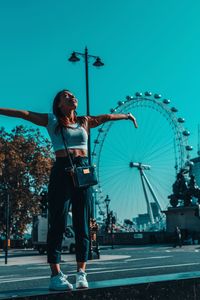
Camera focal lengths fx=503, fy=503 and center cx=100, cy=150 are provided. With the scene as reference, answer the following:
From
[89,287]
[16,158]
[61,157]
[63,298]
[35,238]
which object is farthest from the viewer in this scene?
[16,158]

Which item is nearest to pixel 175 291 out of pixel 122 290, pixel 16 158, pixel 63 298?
pixel 122 290

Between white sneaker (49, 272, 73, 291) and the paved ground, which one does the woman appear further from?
the paved ground

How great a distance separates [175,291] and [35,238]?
35505mm

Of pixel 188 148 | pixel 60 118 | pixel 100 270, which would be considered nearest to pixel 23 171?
pixel 188 148

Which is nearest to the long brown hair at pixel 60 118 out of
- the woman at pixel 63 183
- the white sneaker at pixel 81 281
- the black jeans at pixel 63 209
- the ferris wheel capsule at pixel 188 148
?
the woman at pixel 63 183

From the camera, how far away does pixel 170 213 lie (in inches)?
2004

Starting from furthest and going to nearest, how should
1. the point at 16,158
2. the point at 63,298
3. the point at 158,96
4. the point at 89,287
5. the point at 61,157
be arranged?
the point at 158,96 → the point at 16,158 → the point at 61,157 → the point at 89,287 → the point at 63,298

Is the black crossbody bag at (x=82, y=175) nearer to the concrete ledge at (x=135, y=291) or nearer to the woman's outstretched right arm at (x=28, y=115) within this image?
the woman's outstretched right arm at (x=28, y=115)

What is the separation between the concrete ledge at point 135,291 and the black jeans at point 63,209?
0.48 metres

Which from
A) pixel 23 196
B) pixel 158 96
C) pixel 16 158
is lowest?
pixel 23 196

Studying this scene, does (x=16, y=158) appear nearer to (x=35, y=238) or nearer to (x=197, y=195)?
(x=35, y=238)

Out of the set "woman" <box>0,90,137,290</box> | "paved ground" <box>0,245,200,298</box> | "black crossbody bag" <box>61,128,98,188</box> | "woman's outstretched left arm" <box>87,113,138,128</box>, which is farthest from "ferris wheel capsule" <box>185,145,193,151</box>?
"black crossbody bag" <box>61,128,98,188</box>

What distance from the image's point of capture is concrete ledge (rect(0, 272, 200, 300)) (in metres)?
3.23

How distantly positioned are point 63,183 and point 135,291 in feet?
3.37
